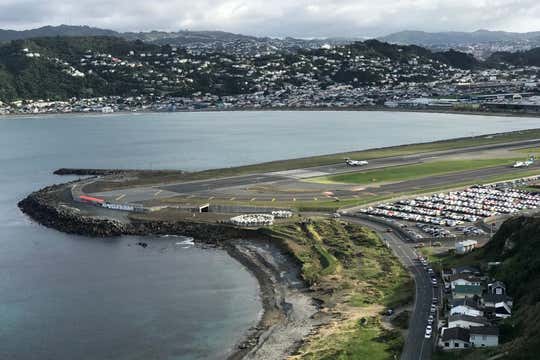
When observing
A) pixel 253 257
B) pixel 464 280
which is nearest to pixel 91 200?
pixel 253 257

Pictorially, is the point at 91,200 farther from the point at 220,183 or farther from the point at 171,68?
the point at 171,68

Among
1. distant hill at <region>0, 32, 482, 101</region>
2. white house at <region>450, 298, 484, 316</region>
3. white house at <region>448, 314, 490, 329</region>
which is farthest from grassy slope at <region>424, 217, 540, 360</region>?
distant hill at <region>0, 32, 482, 101</region>

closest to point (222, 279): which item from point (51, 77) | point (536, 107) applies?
point (536, 107)

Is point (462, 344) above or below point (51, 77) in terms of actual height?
below

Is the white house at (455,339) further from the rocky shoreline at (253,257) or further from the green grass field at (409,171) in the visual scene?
the green grass field at (409,171)

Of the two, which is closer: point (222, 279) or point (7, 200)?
point (222, 279)

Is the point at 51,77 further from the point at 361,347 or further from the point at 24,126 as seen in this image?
the point at 361,347

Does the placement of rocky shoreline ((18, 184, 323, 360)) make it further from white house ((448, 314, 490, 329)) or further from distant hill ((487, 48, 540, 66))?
distant hill ((487, 48, 540, 66))
